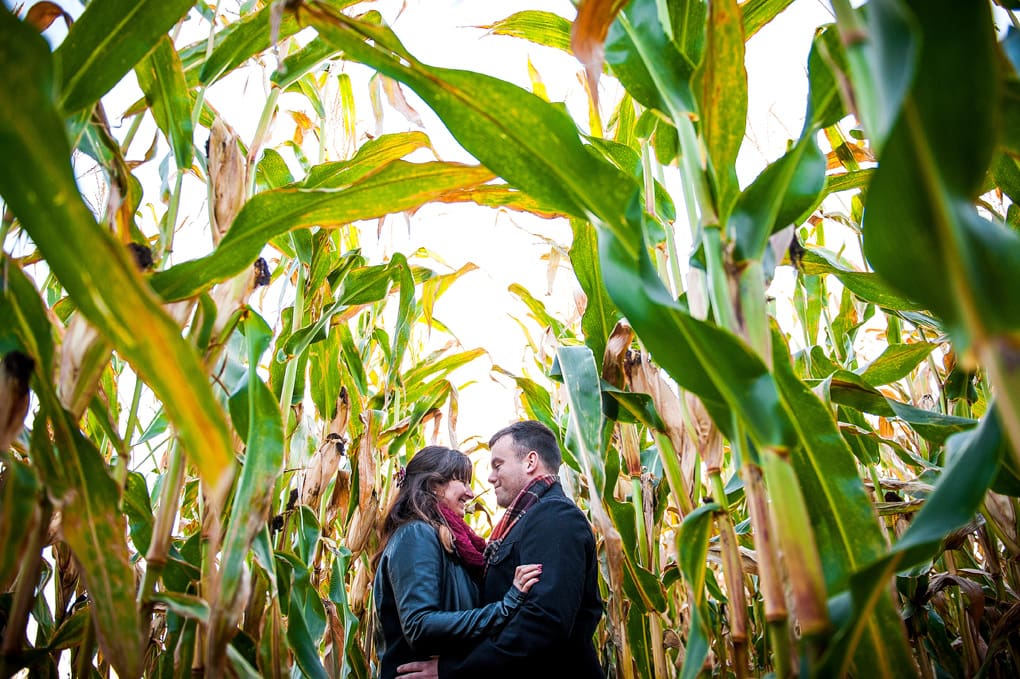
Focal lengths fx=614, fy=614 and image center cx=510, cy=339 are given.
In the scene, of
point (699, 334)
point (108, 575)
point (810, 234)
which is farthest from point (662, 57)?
point (810, 234)

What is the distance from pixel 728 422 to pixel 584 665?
99cm

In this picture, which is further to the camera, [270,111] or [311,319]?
[311,319]

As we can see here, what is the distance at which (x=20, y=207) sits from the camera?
1.43 feet

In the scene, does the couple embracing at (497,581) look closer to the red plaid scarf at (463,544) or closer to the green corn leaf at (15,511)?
the red plaid scarf at (463,544)

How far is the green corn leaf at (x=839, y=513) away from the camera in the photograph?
552mm

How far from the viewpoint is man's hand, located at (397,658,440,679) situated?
55.9 inches

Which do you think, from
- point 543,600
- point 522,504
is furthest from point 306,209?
point 522,504

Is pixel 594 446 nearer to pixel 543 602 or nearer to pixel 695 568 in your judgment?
pixel 695 568

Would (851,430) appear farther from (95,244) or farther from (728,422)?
(95,244)

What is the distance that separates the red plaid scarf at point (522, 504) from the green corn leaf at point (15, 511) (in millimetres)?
1095

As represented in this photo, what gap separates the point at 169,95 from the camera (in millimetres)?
873

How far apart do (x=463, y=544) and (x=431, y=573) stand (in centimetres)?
20

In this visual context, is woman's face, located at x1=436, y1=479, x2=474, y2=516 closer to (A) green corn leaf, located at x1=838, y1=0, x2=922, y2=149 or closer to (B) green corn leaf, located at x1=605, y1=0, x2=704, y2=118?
(B) green corn leaf, located at x1=605, y1=0, x2=704, y2=118

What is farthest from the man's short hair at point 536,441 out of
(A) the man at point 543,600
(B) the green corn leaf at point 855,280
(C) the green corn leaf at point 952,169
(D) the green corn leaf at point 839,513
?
(C) the green corn leaf at point 952,169
